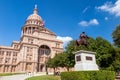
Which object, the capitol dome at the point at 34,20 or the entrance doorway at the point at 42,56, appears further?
the capitol dome at the point at 34,20

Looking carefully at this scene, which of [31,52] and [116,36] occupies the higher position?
[116,36]

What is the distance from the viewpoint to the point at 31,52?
62.3 metres

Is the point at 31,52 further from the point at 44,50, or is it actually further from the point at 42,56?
the point at 44,50

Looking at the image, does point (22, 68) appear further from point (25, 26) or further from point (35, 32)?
point (25, 26)

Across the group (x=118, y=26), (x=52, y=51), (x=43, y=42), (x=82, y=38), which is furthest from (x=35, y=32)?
(x=82, y=38)

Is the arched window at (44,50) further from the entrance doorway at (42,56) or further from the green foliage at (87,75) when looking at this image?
the green foliage at (87,75)

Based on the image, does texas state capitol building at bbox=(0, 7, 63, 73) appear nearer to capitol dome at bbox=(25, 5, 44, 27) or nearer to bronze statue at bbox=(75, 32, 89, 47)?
capitol dome at bbox=(25, 5, 44, 27)

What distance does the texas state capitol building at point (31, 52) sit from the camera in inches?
2393

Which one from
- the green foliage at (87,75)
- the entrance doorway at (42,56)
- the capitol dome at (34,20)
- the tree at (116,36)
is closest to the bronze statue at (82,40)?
the green foliage at (87,75)

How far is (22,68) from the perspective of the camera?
5884 cm

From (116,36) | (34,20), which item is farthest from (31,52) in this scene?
(116,36)

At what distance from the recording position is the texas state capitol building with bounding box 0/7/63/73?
60.8 m

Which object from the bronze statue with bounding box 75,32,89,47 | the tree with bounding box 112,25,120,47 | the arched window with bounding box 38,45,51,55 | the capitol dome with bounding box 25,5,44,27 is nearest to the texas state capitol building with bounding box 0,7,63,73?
the arched window with bounding box 38,45,51,55

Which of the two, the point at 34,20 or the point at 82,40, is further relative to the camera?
the point at 34,20
